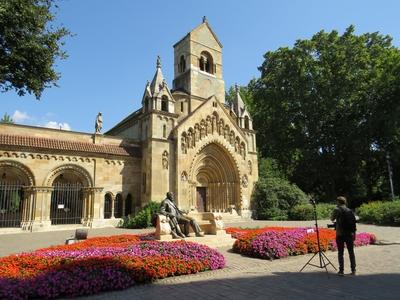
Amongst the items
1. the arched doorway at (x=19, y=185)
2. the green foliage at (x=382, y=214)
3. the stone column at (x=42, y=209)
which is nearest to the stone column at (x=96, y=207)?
the stone column at (x=42, y=209)

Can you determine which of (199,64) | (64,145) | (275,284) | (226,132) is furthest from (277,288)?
(199,64)

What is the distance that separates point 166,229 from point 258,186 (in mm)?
19761

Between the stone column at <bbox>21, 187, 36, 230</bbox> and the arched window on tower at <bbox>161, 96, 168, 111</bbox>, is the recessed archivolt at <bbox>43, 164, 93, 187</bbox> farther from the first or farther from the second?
the arched window on tower at <bbox>161, 96, 168, 111</bbox>

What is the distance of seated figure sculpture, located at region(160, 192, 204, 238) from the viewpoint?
12828 mm

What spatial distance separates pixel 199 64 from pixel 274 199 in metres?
14.9

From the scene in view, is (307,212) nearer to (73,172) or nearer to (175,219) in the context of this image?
(175,219)

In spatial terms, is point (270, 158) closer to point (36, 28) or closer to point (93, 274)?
point (36, 28)

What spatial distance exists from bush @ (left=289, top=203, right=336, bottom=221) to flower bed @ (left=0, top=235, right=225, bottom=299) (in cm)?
2032

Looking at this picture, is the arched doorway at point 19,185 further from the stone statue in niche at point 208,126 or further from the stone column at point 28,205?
the stone statue in niche at point 208,126

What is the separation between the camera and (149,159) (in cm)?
2484

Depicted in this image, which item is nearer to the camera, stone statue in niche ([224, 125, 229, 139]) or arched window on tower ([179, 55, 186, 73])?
stone statue in niche ([224, 125, 229, 139])

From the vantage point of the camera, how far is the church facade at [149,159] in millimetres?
21328

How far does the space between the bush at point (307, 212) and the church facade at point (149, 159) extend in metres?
4.09

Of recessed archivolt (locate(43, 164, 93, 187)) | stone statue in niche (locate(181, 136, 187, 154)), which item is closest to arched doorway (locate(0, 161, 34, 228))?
recessed archivolt (locate(43, 164, 93, 187))
